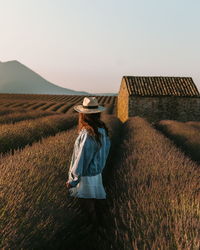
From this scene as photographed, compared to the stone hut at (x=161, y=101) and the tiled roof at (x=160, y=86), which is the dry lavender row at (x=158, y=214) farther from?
the tiled roof at (x=160, y=86)

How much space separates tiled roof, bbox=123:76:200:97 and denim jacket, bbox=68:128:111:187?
58.8 ft

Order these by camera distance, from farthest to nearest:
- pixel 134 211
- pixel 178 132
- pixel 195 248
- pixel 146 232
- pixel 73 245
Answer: pixel 178 132, pixel 73 245, pixel 134 211, pixel 146 232, pixel 195 248

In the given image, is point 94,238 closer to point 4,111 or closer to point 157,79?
point 4,111

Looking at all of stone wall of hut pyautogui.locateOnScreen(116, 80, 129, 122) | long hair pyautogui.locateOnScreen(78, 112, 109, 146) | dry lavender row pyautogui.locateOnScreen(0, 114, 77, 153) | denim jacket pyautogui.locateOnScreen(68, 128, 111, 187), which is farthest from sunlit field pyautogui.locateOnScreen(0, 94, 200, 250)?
stone wall of hut pyautogui.locateOnScreen(116, 80, 129, 122)

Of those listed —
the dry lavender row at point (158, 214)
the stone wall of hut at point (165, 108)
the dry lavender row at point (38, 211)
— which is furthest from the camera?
the stone wall of hut at point (165, 108)

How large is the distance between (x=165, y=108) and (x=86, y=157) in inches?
748

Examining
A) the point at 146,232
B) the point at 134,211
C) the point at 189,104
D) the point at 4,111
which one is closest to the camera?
the point at 146,232

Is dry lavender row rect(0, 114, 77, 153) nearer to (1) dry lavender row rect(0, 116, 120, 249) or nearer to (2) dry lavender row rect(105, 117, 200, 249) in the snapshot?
(1) dry lavender row rect(0, 116, 120, 249)

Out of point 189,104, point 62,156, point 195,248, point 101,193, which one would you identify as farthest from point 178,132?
point 189,104

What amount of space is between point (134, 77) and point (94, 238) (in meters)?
21.6

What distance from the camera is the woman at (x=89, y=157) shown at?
2.62 m

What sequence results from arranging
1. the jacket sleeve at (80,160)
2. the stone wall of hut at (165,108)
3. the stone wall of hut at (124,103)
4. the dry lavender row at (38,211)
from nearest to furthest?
the dry lavender row at (38,211) < the jacket sleeve at (80,160) < the stone wall of hut at (165,108) < the stone wall of hut at (124,103)

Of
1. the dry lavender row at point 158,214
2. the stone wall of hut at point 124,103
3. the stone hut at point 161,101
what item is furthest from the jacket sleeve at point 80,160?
the stone wall of hut at point 124,103

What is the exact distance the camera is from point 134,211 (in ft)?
8.18
